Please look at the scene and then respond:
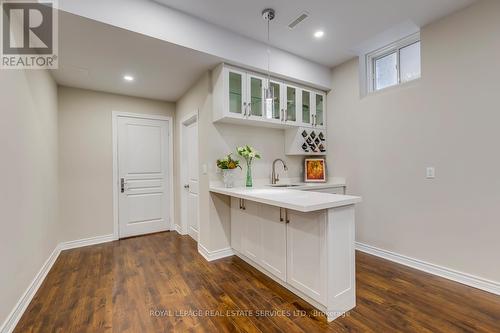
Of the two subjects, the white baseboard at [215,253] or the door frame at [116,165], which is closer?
the white baseboard at [215,253]

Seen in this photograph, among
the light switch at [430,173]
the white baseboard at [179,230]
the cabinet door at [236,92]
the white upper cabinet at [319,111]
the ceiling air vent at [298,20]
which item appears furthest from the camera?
the white baseboard at [179,230]

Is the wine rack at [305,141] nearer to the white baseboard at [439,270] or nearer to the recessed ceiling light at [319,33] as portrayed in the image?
the recessed ceiling light at [319,33]

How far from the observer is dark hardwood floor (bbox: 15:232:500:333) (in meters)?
1.78

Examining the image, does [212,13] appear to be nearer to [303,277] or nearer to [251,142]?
[251,142]

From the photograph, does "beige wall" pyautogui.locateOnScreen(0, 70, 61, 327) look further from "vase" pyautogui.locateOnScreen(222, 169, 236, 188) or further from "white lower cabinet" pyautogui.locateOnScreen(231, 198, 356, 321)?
"white lower cabinet" pyautogui.locateOnScreen(231, 198, 356, 321)

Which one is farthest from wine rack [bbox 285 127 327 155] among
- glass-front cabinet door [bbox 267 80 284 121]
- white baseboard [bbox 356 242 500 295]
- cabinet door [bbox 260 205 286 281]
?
white baseboard [bbox 356 242 500 295]

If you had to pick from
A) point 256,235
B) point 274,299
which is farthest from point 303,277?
point 256,235

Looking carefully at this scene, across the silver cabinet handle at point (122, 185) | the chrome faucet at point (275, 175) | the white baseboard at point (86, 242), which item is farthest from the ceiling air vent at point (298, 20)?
the white baseboard at point (86, 242)

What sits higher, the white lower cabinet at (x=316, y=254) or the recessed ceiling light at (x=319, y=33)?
the recessed ceiling light at (x=319, y=33)

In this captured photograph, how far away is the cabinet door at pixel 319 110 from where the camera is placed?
12.3ft

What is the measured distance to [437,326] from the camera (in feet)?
5.69

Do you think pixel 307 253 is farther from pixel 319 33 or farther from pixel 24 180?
pixel 24 180

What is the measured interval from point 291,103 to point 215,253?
2.43 meters

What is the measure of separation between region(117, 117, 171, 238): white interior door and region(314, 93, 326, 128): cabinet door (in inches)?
108
